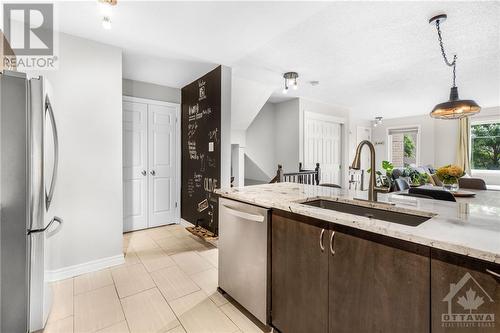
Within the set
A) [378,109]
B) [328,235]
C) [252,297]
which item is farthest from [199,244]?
[378,109]

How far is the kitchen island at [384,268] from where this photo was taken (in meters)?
0.77

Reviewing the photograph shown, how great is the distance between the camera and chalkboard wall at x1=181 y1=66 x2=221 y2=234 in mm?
3227

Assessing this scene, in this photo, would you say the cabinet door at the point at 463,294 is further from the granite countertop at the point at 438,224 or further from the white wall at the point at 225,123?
the white wall at the point at 225,123

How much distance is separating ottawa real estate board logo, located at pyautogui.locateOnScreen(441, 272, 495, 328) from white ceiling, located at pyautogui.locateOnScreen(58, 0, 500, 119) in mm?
2070

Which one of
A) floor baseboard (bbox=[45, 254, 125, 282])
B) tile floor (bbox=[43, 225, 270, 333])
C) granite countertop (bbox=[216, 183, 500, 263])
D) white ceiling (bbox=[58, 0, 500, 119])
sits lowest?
tile floor (bbox=[43, 225, 270, 333])

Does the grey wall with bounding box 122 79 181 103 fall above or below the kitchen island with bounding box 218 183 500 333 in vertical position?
above

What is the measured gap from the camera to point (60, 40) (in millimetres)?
2311

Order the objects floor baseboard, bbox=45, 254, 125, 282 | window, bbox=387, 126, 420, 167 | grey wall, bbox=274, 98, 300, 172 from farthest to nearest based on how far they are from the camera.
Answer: window, bbox=387, 126, 420, 167, grey wall, bbox=274, 98, 300, 172, floor baseboard, bbox=45, 254, 125, 282

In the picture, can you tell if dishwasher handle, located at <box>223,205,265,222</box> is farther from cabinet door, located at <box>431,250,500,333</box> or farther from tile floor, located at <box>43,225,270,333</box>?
cabinet door, located at <box>431,250,500,333</box>

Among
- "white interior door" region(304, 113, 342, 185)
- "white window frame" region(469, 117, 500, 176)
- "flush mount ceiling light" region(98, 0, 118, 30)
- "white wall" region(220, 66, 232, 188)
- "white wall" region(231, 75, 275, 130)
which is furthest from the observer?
"white window frame" region(469, 117, 500, 176)

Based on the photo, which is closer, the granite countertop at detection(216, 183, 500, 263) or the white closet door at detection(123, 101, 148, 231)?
the granite countertop at detection(216, 183, 500, 263)

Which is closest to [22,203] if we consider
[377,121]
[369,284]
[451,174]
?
[369,284]

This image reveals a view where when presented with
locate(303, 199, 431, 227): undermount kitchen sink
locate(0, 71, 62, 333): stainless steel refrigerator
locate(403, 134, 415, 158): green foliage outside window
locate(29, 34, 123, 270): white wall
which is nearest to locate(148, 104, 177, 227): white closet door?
locate(29, 34, 123, 270): white wall

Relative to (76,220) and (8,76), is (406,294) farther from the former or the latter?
(76,220)
